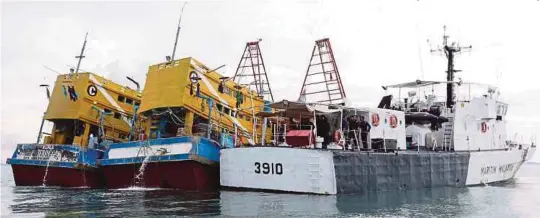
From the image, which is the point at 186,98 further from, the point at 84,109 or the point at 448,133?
the point at 448,133

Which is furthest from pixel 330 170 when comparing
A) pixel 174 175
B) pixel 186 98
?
pixel 186 98

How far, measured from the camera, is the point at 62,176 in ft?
87.5

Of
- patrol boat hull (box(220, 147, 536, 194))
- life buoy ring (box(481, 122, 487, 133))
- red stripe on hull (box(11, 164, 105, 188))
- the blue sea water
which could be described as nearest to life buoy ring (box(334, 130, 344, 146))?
patrol boat hull (box(220, 147, 536, 194))

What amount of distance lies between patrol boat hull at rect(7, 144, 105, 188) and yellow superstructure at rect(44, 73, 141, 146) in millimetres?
2355

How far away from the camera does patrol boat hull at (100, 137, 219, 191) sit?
72.1ft

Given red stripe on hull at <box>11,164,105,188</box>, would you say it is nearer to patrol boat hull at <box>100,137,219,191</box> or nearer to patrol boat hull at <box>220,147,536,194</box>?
patrol boat hull at <box>100,137,219,191</box>

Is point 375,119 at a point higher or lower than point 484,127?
lower

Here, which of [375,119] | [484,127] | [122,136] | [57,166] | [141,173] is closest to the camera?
[375,119]

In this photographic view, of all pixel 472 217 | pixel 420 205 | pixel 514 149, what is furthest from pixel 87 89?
pixel 514 149

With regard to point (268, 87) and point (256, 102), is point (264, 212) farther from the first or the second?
point (268, 87)

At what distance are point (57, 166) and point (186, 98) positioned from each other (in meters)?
8.11

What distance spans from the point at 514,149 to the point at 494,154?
4865 millimetres

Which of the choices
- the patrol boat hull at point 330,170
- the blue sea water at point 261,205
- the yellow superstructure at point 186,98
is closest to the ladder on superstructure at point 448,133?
the patrol boat hull at point 330,170

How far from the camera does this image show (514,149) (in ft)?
110
